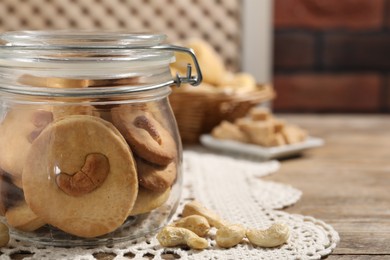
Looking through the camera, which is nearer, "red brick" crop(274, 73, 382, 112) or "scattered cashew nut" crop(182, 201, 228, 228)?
"scattered cashew nut" crop(182, 201, 228, 228)

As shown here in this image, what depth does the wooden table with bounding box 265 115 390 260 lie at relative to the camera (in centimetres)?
73

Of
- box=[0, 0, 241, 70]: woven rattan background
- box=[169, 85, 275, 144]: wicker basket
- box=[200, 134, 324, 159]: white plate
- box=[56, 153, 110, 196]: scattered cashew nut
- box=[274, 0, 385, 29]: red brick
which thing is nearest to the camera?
box=[56, 153, 110, 196]: scattered cashew nut

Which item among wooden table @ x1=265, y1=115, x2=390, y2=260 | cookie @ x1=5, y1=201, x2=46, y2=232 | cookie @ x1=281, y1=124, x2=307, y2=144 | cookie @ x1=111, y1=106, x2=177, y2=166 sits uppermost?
cookie @ x1=111, y1=106, x2=177, y2=166

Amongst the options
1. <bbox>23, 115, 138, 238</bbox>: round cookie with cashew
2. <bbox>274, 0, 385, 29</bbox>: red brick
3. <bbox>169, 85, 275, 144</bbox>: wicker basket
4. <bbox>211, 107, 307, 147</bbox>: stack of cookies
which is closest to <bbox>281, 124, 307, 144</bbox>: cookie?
<bbox>211, 107, 307, 147</bbox>: stack of cookies

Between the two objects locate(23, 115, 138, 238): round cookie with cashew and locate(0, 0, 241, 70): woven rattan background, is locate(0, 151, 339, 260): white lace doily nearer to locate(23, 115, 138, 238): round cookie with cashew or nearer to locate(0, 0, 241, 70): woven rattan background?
locate(23, 115, 138, 238): round cookie with cashew

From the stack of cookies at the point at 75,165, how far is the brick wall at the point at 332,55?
1409mm

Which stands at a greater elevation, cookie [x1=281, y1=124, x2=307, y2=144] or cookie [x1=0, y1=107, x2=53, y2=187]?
cookie [x1=0, y1=107, x2=53, y2=187]

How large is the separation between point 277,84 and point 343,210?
4.19ft

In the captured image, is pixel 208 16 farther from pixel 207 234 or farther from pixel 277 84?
pixel 207 234

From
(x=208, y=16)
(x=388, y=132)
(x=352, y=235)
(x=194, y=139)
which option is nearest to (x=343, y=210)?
(x=352, y=235)

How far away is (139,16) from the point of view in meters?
1.93

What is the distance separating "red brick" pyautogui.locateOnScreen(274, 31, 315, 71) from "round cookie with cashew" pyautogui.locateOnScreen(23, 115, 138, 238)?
Answer: 144cm

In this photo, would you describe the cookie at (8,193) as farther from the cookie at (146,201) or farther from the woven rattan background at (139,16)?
the woven rattan background at (139,16)

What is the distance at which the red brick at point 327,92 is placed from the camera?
6.83ft
